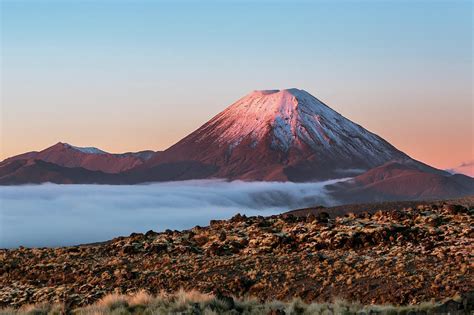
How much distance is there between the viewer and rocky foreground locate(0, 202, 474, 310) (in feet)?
88.7

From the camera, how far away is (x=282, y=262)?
106 ft

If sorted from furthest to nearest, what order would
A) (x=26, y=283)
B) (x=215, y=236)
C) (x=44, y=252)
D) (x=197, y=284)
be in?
(x=44, y=252)
(x=215, y=236)
(x=26, y=283)
(x=197, y=284)

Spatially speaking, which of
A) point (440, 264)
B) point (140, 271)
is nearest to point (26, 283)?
point (140, 271)

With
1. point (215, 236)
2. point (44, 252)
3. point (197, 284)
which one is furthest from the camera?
point (44, 252)

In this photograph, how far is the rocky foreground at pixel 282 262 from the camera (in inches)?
1065

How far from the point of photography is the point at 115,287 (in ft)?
99.6

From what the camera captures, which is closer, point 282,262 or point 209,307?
point 209,307

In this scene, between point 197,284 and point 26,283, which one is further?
point 26,283

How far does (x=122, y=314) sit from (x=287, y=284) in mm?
8920

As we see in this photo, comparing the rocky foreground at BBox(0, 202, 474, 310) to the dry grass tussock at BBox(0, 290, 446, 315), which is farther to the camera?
the rocky foreground at BBox(0, 202, 474, 310)

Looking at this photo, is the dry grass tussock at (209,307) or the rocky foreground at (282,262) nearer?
the dry grass tussock at (209,307)

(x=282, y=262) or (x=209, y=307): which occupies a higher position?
(x=282, y=262)

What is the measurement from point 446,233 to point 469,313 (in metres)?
15.6

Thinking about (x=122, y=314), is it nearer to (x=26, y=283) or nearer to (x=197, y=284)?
(x=197, y=284)
